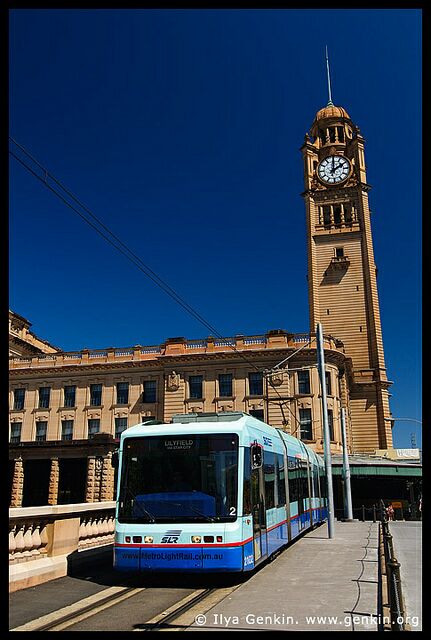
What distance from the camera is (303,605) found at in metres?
8.84

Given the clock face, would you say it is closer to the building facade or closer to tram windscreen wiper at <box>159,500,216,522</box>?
the building facade

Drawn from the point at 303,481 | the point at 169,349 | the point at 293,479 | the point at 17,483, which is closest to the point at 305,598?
the point at 293,479

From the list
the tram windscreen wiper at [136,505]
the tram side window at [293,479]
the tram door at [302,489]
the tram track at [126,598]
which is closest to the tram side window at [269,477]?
the tram side window at [293,479]

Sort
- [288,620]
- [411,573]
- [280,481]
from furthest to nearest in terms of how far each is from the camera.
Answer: [280,481] → [411,573] → [288,620]

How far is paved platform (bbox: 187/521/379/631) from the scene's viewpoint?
25.5 feet

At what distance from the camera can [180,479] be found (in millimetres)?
11523

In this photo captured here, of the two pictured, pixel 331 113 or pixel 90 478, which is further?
pixel 331 113

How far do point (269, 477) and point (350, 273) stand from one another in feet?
151

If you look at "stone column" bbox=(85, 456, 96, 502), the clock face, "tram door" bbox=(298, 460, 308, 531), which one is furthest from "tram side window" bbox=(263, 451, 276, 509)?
the clock face

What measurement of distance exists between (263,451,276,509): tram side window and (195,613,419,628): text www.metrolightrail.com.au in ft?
17.5

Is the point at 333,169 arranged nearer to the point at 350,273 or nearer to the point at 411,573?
the point at 350,273

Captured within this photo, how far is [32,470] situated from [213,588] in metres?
37.2

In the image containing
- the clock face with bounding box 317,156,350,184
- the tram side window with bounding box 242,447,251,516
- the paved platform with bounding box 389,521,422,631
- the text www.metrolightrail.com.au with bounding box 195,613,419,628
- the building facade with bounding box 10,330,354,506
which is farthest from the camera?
the clock face with bounding box 317,156,350,184
